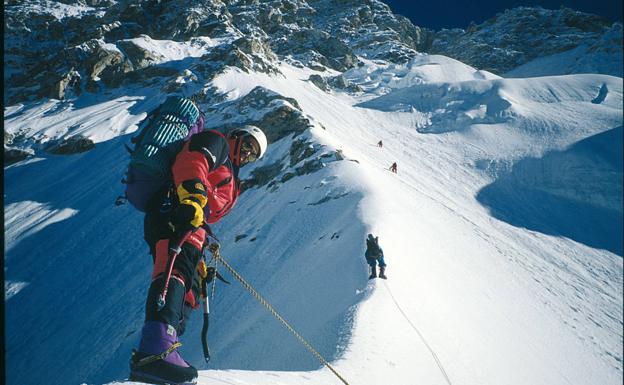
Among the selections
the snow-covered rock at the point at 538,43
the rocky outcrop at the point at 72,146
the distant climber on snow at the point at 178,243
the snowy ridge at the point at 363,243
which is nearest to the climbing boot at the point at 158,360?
the distant climber on snow at the point at 178,243

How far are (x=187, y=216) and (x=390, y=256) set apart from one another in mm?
8782

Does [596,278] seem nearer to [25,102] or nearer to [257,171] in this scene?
[257,171]

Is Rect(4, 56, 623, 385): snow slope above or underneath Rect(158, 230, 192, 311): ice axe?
underneath

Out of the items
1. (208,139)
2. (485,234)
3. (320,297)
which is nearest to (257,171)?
(485,234)

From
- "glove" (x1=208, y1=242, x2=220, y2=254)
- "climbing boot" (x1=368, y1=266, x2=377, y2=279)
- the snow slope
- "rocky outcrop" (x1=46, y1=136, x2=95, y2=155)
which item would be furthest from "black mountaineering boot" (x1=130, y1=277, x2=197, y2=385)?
"rocky outcrop" (x1=46, y1=136, x2=95, y2=155)

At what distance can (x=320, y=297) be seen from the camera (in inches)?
354

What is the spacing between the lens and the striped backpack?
2971 mm

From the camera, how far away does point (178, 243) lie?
2.43 metres

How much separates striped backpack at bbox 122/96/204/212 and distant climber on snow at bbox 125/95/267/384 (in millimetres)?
53

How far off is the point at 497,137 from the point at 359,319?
38422 mm

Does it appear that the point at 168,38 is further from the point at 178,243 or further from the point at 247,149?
the point at 178,243

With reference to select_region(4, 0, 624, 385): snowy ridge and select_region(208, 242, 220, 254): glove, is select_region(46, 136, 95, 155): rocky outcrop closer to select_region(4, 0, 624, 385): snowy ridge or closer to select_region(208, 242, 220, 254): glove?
select_region(4, 0, 624, 385): snowy ridge

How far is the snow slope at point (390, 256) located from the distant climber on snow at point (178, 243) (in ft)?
1.19

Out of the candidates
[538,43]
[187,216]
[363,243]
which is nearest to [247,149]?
[187,216]
